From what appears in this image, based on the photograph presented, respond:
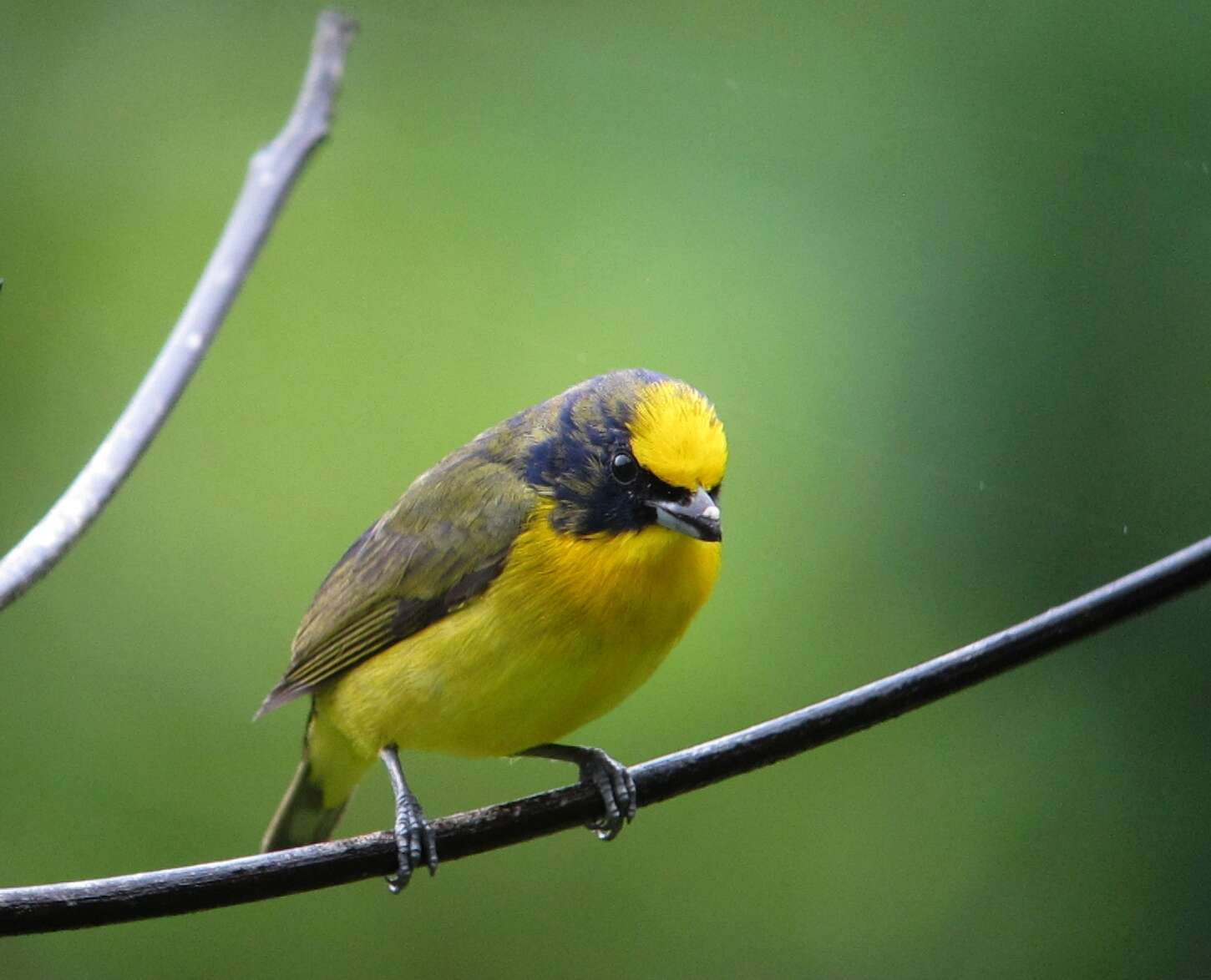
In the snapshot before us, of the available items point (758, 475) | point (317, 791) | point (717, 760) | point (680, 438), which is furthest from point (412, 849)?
point (758, 475)

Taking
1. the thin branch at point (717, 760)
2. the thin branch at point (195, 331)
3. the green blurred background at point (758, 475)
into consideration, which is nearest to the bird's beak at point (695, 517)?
the thin branch at point (717, 760)

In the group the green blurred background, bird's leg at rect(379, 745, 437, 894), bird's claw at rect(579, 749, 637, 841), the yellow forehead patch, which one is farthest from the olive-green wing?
the green blurred background

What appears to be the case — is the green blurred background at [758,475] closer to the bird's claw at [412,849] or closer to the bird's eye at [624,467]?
the bird's claw at [412,849]

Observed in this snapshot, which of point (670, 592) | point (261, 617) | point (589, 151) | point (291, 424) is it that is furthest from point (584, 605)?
point (589, 151)

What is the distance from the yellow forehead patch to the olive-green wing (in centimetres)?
38

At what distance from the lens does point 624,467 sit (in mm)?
3076

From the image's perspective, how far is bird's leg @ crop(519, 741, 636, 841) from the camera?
3.17 m

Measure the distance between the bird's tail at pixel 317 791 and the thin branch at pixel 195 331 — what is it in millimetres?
1119

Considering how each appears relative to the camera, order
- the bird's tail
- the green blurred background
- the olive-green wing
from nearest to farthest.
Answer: the olive-green wing < the bird's tail < the green blurred background

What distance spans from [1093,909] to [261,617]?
8.63ft

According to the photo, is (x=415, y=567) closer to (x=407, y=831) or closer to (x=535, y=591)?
(x=535, y=591)

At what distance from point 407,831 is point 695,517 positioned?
2.90 feet

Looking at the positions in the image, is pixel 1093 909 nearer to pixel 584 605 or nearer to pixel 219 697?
pixel 584 605

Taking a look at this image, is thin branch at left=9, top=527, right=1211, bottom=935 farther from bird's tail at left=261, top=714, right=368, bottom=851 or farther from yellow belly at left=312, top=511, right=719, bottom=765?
bird's tail at left=261, top=714, right=368, bottom=851
